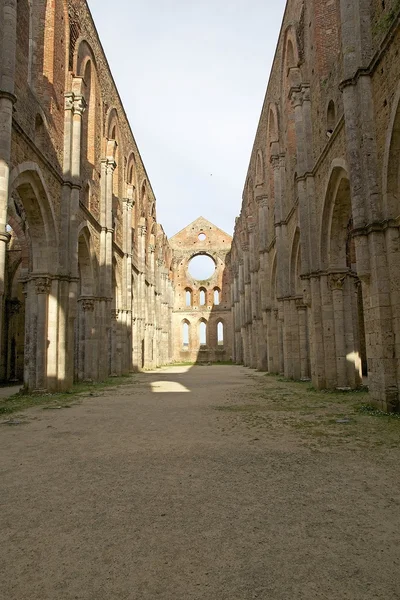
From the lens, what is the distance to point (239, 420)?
701 centimetres

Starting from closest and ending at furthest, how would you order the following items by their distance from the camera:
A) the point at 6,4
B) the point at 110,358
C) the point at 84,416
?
1. the point at 84,416
2. the point at 6,4
3. the point at 110,358

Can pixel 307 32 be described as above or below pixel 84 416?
above

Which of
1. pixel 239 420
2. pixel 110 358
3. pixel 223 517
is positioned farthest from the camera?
pixel 110 358

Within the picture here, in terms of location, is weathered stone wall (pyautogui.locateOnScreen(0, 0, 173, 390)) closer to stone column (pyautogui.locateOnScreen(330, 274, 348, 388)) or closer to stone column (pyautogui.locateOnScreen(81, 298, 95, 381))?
stone column (pyautogui.locateOnScreen(81, 298, 95, 381))

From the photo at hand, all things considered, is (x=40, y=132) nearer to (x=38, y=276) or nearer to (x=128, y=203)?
(x=38, y=276)

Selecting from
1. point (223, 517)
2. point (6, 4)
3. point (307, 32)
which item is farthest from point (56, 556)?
point (307, 32)

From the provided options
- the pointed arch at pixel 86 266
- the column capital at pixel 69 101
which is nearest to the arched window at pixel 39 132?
the column capital at pixel 69 101

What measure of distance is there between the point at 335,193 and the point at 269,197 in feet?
37.6

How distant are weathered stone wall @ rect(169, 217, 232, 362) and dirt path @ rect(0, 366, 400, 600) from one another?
124 feet

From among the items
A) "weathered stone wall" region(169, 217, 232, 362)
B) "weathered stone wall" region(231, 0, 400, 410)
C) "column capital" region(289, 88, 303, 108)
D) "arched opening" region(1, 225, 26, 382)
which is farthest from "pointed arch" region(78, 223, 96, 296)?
"weathered stone wall" region(169, 217, 232, 362)

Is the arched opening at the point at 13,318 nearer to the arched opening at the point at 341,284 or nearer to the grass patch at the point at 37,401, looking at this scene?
the grass patch at the point at 37,401

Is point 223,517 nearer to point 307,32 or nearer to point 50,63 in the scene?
point 50,63

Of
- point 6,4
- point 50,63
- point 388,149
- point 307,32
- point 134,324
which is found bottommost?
point 134,324

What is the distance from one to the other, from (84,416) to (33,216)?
7108 mm
